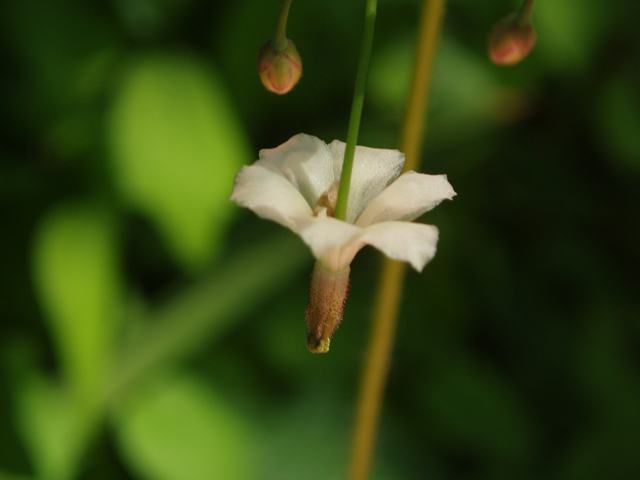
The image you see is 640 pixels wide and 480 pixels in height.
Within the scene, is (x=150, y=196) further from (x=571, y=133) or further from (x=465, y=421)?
(x=571, y=133)

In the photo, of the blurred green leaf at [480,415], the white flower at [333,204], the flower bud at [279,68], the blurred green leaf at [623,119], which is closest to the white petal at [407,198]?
the white flower at [333,204]

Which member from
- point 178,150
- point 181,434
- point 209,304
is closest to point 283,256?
point 209,304

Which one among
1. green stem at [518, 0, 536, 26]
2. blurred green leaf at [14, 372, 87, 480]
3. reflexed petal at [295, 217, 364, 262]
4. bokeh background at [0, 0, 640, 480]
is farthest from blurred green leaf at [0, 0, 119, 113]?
reflexed petal at [295, 217, 364, 262]

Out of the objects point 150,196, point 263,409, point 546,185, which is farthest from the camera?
point 546,185

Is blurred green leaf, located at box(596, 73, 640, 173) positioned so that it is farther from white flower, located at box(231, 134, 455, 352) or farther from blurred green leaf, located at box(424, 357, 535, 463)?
Answer: white flower, located at box(231, 134, 455, 352)

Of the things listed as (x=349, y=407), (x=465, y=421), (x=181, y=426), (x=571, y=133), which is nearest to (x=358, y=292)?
(x=349, y=407)

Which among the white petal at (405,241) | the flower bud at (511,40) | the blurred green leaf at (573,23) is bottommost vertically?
the white petal at (405,241)

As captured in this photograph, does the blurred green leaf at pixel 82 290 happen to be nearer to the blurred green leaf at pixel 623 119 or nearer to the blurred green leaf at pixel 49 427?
the blurred green leaf at pixel 49 427
